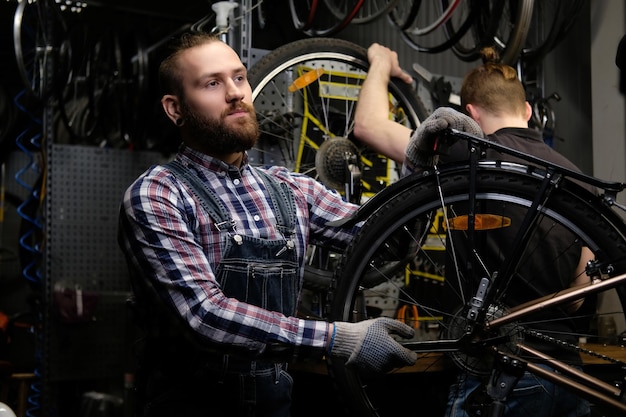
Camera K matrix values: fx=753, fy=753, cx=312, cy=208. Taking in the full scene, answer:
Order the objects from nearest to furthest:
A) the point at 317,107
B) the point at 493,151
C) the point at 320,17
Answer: the point at 493,151
the point at 317,107
the point at 320,17

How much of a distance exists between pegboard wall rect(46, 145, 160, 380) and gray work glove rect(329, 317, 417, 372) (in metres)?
2.55

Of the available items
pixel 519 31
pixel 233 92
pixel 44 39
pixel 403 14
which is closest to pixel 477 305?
pixel 233 92

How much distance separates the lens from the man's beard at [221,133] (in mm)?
1928

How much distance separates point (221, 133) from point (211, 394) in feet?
2.13

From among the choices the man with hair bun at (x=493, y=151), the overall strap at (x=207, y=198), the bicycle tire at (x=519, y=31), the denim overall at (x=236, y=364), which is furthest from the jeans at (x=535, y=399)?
the bicycle tire at (x=519, y=31)

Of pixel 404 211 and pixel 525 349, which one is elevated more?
pixel 404 211

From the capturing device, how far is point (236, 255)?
182cm

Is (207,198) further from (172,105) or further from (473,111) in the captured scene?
(473,111)

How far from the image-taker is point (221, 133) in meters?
1.93

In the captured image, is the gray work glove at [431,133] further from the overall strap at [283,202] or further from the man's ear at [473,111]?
the man's ear at [473,111]

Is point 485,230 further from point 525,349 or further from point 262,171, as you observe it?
point 262,171

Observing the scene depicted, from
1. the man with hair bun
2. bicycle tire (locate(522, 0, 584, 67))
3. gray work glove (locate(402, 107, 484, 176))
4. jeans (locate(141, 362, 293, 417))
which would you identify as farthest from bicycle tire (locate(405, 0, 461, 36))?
jeans (locate(141, 362, 293, 417))

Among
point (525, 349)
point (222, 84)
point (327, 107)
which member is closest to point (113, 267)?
point (327, 107)

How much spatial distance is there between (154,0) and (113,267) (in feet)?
6.04
